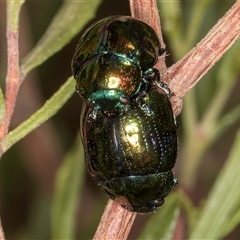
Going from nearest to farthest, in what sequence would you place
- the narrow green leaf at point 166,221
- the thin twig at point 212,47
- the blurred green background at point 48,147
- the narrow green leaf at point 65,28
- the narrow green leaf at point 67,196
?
the thin twig at point 212,47 < the narrow green leaf at point 65,28 < the narrow green leaf at point 166,221 < the narrow green leaf at point 67,196 < the blurred green background at point 48,147

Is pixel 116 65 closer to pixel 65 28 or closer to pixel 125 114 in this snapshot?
pixel 125 114

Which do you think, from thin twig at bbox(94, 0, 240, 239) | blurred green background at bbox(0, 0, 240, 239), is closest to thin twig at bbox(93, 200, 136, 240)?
thin twig at bbox(94, 0, 240, 239)

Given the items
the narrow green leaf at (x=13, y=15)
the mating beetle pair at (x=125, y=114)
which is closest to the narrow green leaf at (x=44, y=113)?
the mating beetle pair at (x=125, y=114)

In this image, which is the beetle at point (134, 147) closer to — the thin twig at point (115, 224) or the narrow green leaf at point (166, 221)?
the thin twig at point (115, 224)

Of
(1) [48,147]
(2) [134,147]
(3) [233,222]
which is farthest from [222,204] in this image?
(1) [48,147]

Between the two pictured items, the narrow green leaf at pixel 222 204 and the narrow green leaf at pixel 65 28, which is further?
the narrow green leaf at pixel 222 204
